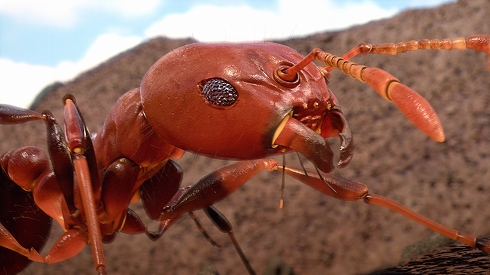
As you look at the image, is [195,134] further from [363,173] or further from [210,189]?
[363,173]

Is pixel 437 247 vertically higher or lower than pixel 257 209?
higher

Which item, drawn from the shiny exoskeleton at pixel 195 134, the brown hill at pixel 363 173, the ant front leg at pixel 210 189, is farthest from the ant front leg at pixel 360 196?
the brown hill at pixel 363 173

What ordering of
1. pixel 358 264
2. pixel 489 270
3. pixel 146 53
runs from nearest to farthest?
1. pixel 489 270
2. pixel 358 264
3. pixel 146 53

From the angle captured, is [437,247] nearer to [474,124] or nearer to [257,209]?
[474,124]

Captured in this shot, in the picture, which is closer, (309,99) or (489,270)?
(309,99)

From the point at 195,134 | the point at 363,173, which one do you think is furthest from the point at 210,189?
the point at 363,173

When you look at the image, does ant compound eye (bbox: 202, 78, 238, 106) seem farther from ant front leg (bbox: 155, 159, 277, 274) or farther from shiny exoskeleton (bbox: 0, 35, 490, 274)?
ant front leg (bbox: 155, 159, 277, 274)

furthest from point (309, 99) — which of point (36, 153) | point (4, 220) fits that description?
point (4, 220)
